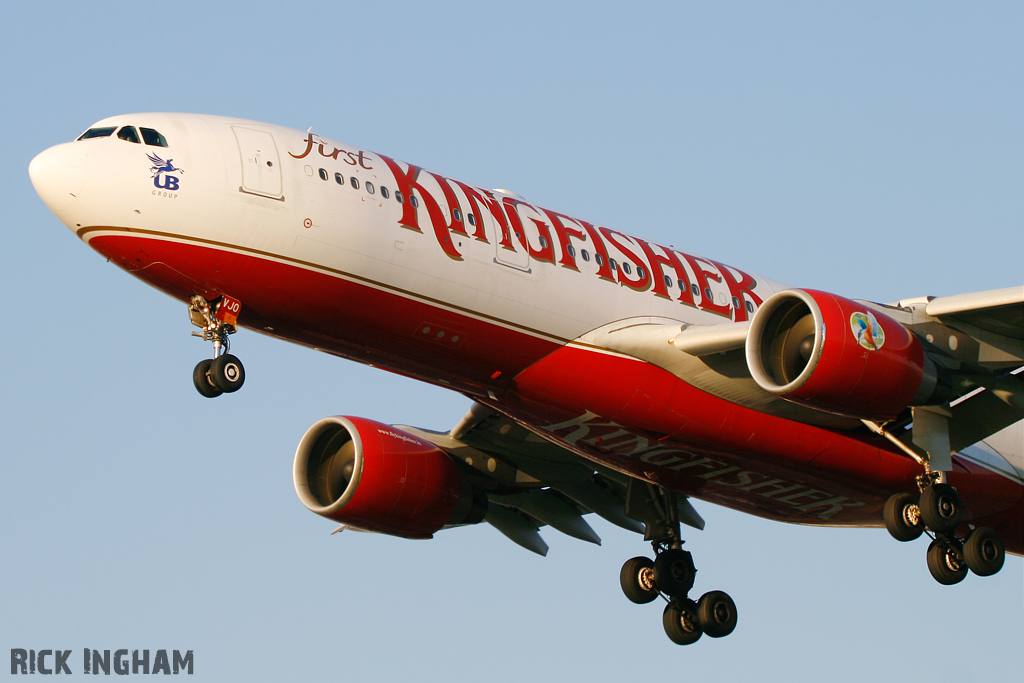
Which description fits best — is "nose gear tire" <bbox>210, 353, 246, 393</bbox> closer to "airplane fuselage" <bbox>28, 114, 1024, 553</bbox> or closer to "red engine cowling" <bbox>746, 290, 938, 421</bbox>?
"airplane fuselage" <bbox>28, 114, 1024, 553</bbox>

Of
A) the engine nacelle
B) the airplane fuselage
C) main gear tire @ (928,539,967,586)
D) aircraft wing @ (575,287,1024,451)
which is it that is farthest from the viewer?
the engine nacelle

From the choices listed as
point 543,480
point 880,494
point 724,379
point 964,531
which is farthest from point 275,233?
point 964,531

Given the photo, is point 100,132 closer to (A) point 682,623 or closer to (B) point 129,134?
(B) point 129,134

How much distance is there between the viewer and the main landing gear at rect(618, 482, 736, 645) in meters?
29.0

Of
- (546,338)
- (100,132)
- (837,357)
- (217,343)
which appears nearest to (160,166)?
(100,132)

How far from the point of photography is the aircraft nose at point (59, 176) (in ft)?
70.1

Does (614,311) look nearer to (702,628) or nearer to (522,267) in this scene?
(522,267)

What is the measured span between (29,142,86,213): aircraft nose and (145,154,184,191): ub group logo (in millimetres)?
994

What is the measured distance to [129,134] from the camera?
22.0 m

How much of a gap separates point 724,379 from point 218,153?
8963 millimetres

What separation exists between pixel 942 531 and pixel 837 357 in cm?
467

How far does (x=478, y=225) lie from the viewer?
77.0ft

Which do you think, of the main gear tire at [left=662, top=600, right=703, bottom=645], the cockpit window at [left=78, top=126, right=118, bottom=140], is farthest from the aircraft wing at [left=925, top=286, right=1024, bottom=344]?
the cockpit window at [left=78, top=126, right=118, bottom=140]

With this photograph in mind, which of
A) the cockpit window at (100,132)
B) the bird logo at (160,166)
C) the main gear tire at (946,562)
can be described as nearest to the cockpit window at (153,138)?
the bird logo at (160,166)
